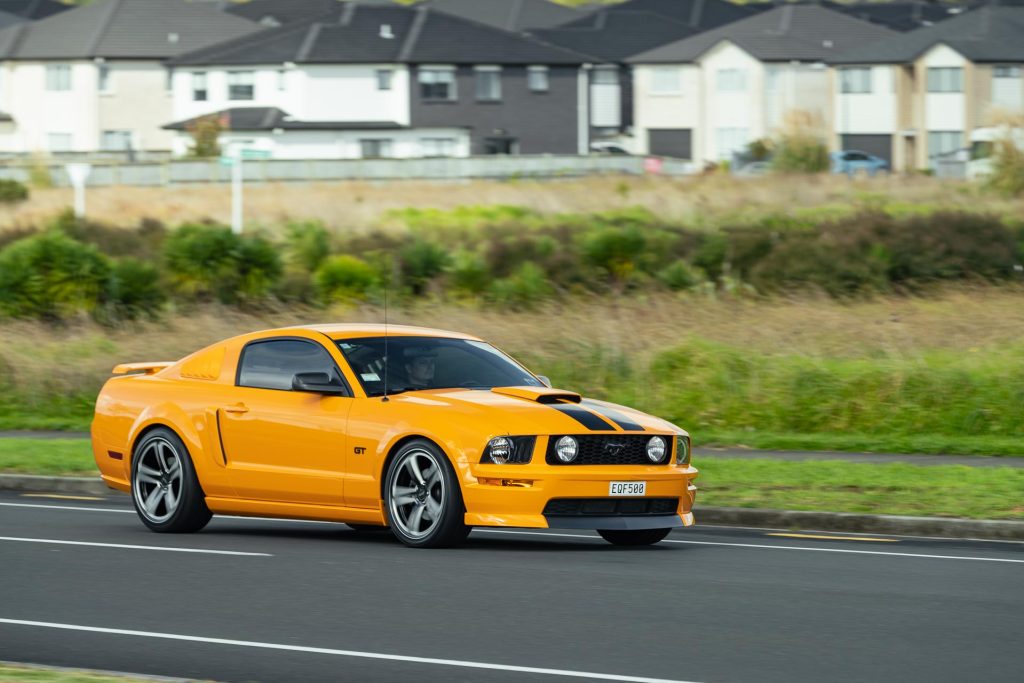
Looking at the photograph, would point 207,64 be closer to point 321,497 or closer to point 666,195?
point 666,195

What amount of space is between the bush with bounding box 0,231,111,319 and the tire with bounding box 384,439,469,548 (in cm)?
2005

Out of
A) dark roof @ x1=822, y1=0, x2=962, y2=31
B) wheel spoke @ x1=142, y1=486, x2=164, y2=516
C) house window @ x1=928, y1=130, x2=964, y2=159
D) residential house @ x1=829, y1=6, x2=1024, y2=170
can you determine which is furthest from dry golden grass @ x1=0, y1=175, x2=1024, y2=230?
dark roof @ x1=822, y1=0, x2=962, y2=31

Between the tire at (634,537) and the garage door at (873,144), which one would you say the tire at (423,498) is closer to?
the tire at (634,537)

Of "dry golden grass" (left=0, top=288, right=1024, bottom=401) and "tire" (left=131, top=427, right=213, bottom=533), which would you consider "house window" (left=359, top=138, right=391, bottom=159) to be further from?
"tire" (left=131, top=427, right=213, bottom=533)

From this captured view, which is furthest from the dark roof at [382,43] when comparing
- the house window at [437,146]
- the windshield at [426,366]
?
the windshield at [426,366]

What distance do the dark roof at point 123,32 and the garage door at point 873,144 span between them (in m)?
32.8

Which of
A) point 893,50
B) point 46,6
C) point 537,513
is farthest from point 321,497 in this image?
point 46,6

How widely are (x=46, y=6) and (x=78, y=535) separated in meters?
123

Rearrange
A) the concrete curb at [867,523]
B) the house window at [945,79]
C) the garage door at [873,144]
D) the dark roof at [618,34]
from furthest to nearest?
the dark roof at [618,34], the garage door at [873,144], the house window at [945,79], the concrete curb at [867,523]

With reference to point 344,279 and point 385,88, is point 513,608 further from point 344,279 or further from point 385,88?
point 385,88

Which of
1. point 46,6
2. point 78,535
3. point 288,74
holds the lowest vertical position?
point 78,535

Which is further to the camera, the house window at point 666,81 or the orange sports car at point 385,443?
the house window at point 666,81

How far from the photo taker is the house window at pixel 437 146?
282 feet

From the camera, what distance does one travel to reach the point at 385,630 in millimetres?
8828
